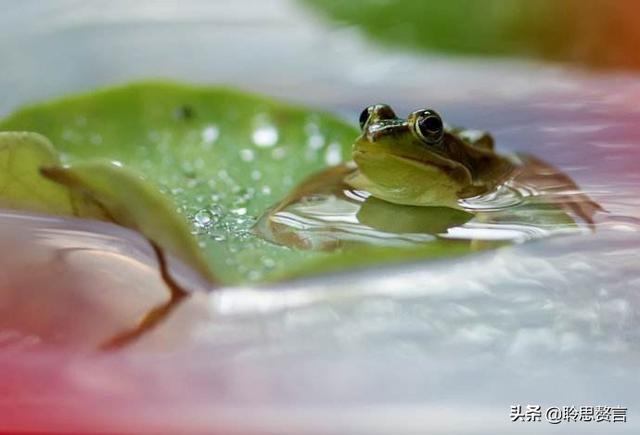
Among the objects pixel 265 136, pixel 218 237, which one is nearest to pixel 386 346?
pixel 218 237

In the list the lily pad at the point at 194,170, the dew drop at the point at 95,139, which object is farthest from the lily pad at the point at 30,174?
the dew drop at the point at 95,139

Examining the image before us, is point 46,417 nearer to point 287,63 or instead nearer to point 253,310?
point 253,310

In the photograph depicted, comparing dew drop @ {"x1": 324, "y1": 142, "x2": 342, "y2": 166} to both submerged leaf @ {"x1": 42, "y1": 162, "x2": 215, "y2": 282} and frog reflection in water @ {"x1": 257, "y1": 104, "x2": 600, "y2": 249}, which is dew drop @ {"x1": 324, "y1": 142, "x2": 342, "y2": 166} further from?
submerged leaf @ {"x1": 42, "y1": 162, "x2": 215, "y2": 282}

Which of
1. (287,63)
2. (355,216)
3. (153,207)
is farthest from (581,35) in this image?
(153,207)

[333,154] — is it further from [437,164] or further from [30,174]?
[30,174]

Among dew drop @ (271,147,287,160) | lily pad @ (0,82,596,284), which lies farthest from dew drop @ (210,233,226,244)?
dew drop @ (271,147,287,160)

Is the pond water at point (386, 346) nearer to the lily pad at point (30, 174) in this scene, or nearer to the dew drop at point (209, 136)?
the lily pad at point (30, 174)

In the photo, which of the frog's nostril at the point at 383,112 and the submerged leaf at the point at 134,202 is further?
the frog's nostril at the point at 383,112
